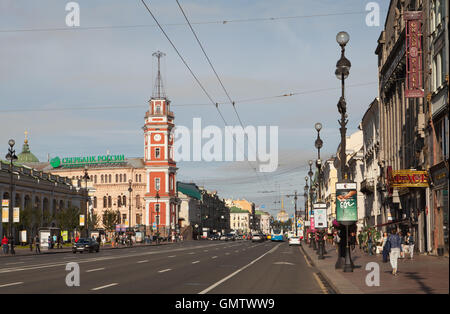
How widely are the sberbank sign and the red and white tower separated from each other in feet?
61.5

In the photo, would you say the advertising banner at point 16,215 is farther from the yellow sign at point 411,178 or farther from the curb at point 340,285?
the curb at point 340,285

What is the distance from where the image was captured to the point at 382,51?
59.6m

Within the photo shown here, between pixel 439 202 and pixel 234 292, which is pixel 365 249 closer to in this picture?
pixel 439 202

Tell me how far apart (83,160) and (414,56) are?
14114 cm

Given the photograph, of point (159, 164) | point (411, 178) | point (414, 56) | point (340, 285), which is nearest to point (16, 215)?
point (411, 178)

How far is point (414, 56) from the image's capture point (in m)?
40.2

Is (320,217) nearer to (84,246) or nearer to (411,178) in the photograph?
(411,178)

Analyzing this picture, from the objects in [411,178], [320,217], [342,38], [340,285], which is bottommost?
[340,285]

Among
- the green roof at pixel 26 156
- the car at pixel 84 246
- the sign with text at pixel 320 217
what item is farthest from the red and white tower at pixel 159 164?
the sign with text at pixel 320 217

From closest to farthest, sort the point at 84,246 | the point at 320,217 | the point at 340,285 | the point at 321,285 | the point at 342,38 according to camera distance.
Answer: the point at 340,285 → the point at 321,285 → the point at 342,38 → the point at 320,217 → the point at 84,246

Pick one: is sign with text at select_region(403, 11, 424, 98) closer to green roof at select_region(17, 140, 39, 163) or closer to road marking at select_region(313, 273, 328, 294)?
road marking at select_region(313, 273, 328, 294)

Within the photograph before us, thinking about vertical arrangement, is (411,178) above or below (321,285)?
above

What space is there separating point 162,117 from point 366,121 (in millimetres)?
82870
